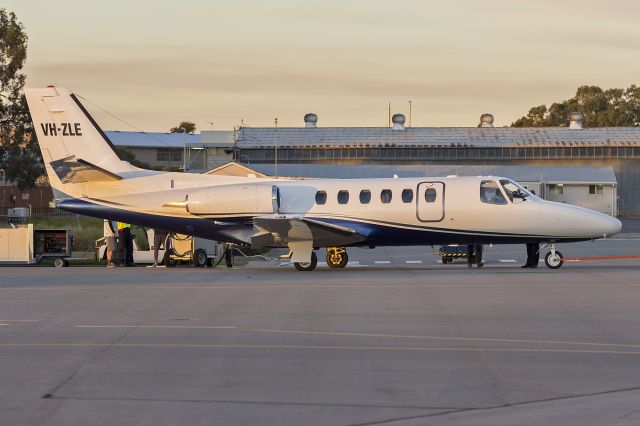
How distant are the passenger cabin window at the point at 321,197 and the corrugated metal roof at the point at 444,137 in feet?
195

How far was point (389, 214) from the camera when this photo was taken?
2909cm

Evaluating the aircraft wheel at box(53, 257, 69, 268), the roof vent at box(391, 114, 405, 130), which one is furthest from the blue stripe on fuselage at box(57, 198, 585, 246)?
the roof vent at box(391, 114, 405, 130)

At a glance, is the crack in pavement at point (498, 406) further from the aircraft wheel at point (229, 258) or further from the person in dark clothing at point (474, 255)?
the aircraft wheel at point (229, 258)

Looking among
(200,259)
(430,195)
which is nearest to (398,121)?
(200,259)

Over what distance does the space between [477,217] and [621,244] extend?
2153cm

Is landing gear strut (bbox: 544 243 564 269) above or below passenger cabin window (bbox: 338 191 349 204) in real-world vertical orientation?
below

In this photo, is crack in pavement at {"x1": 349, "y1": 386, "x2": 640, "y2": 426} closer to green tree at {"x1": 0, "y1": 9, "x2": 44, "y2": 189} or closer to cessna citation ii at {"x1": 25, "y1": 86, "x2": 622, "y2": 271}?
cessna citation ii at {"x1": 25, "y1": 86, "x2": 622, "y2": 271}

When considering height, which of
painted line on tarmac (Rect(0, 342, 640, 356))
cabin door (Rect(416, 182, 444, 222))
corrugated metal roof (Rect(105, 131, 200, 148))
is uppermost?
→ corrugated metal roof (Rect(105, 131, 200, 148))

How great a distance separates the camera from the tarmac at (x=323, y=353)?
9.41m

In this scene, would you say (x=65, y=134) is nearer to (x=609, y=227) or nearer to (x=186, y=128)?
(x=609, y=227)

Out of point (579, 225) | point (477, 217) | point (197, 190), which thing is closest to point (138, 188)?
point (197, 190)

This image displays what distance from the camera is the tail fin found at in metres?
31.5

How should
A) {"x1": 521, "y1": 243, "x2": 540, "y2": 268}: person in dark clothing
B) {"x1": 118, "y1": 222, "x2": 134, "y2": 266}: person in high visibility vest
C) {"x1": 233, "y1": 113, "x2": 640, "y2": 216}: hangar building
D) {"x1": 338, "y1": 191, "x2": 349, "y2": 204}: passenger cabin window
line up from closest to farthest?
{"x1": 521, "y1": 243, "x2": 540, "y2": 268}: person in dark clothing, {"x1": 338, "y1": 191, "x2": 349, "y2": 204}: passenger cabin window, {"x1": 118, "y1": 222, "x2": 134, "y2": 266}: person in high visibility vest, {"x1": 233, "y1": 113, "x2": 640, "y2": 216}: hangar building

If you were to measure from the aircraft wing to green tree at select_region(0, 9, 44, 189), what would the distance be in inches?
1678
